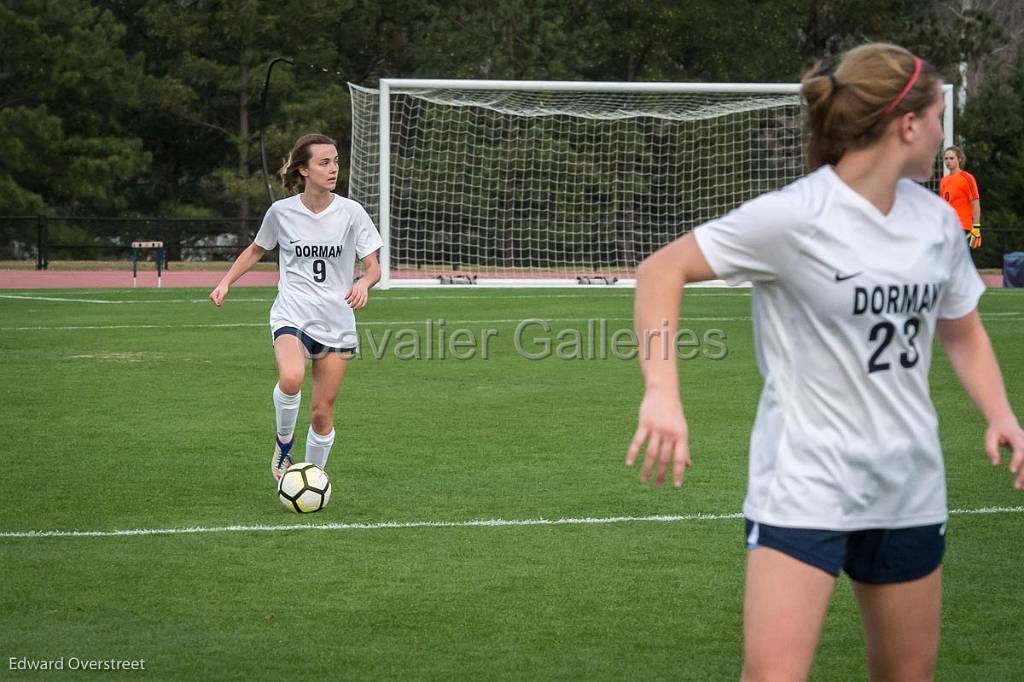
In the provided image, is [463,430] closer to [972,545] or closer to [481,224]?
[972,545]

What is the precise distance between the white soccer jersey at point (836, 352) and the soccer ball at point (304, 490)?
446 centimetres

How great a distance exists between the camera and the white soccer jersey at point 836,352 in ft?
10.0

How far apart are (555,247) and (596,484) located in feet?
74.1

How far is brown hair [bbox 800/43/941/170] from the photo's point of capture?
9.95 feet

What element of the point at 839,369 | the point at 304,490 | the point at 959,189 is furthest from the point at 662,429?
the point at 959,189

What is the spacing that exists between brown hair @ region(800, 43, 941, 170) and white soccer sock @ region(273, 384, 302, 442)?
5323 millimetres

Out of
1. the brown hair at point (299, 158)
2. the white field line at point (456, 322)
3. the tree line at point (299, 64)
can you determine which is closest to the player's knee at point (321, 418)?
the brown hair at point (299, 158)

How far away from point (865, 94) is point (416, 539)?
4140 millimetres

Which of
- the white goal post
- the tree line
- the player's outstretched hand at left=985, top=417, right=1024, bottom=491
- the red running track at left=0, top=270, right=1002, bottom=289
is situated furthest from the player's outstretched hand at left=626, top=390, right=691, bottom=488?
the tree line

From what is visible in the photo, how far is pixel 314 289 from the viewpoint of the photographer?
815 centimetres

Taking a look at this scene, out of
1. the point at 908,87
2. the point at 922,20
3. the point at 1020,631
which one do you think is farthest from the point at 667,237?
the point at 908,87

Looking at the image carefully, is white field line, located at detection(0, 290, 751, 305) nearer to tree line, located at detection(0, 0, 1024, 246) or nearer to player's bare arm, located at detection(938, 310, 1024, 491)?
tree line, located at detection(0, 0, 1024, 246)

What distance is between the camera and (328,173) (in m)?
8.04

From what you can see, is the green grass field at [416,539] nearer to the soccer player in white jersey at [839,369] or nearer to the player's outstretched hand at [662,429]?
the soccer player in white jersey at [839,369]
